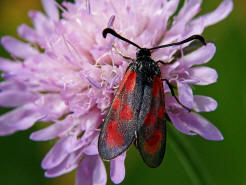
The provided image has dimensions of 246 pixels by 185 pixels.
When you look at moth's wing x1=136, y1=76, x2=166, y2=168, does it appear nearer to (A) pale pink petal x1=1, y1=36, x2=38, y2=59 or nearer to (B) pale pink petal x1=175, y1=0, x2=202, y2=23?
(B) pale pink petal x1=175, y1=0, x2=202, y2=23

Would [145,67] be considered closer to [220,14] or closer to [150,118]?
[150,118]

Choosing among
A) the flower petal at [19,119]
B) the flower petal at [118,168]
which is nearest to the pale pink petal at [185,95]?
the flower petal at [118,168]

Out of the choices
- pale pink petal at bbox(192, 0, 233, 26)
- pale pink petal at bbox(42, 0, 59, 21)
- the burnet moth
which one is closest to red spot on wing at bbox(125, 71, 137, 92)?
the burnet moth

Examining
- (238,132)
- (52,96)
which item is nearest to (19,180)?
(52,96)

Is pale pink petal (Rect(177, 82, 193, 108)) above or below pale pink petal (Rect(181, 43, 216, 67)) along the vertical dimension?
below

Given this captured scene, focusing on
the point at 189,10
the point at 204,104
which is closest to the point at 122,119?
the point at 204,104

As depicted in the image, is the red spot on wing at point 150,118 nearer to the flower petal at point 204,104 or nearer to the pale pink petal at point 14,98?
the flower petal at point 204,104
